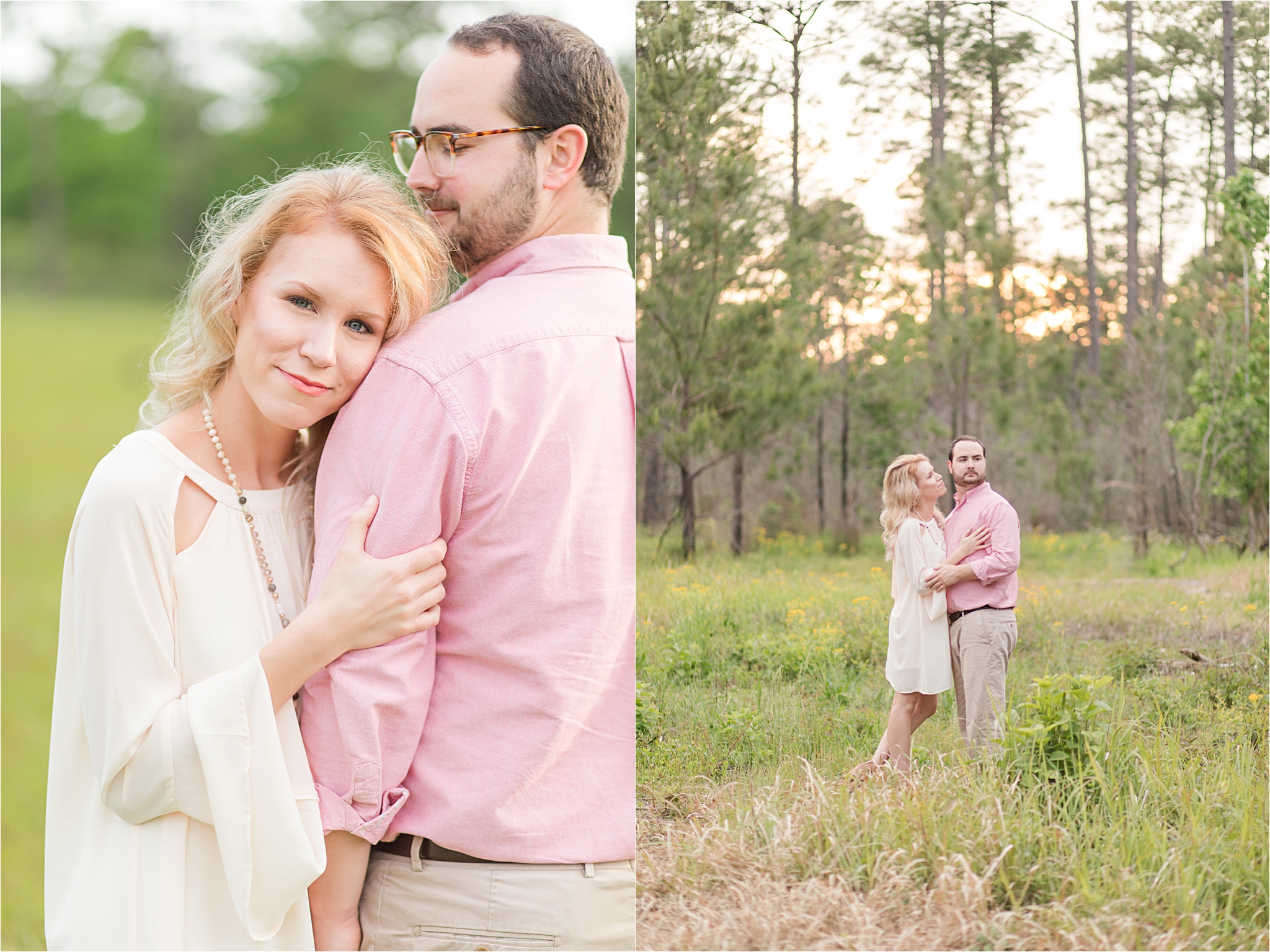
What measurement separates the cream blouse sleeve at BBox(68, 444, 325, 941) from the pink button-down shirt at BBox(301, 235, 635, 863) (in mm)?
75

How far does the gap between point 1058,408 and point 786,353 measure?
0.47 meters

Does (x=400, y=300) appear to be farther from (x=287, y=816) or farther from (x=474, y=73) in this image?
(x=287, y=816)

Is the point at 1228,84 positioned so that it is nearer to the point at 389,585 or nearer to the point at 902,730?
the point at 902,730

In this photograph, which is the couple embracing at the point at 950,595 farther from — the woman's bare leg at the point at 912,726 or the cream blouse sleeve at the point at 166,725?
the cream blouse sleeve at the point at 166,725

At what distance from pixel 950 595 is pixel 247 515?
3.88ft

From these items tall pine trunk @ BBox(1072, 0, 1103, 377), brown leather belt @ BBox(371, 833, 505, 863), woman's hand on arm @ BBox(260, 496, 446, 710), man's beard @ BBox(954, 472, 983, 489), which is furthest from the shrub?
woman's hand on arm @ BBox(260, 496, 446, 710)

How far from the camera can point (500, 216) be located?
159 cm

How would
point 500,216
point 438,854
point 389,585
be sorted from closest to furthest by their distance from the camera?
point 389,585 < point 438,854 < point 500,216

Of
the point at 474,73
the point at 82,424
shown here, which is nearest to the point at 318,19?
the point at 82,424

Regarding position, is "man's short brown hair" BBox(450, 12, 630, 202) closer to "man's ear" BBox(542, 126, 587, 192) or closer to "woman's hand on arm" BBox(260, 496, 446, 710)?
"man's ear" BBox(542, 126, 587, 192)

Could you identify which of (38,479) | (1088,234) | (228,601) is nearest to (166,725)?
(228,601)

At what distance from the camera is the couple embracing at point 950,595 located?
1.52m

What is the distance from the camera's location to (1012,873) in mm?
1455

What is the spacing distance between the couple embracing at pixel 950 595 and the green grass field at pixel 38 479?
1299 mm
